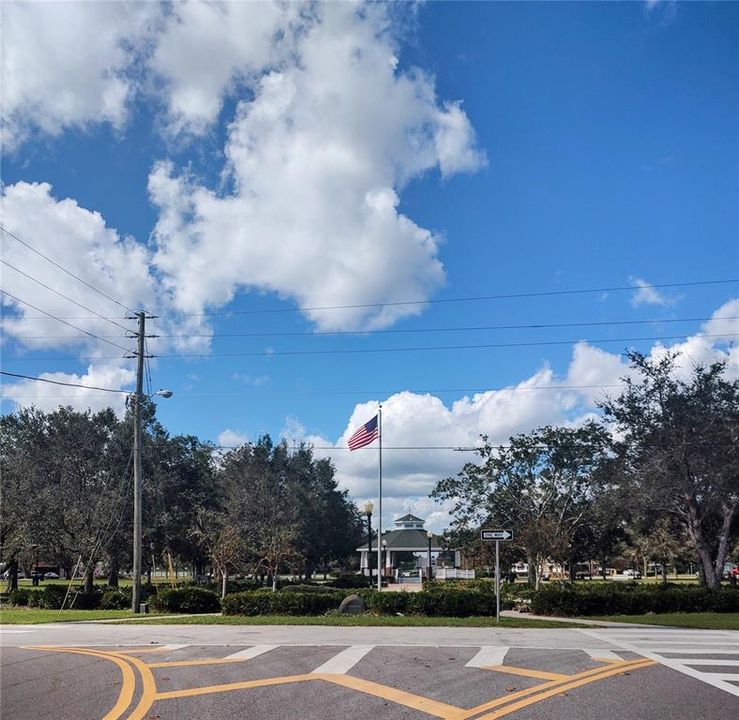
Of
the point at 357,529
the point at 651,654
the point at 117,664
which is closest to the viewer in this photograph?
the point at 117,664

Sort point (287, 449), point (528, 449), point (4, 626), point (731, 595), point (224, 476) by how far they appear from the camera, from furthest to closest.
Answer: point (287, 449) < point (224, 476) < point (528, 449) < point (731, 595) < point (4, 626)

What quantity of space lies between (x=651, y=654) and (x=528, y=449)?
3225cm

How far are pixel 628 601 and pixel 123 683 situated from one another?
17540mm

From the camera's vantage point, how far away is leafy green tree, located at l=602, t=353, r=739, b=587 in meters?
28.4

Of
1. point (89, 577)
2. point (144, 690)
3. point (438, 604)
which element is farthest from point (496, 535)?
point (89, 577)

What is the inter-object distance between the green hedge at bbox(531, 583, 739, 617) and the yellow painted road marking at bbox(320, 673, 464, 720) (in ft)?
46.1

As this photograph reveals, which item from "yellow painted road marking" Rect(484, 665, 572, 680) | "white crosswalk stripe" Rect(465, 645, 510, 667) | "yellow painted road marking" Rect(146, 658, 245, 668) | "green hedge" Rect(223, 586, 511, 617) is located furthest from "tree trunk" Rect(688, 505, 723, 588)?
"yellow painted road marking" Rect(146, 658, 245, 668)

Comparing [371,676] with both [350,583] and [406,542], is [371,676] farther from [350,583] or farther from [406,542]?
[406,542]

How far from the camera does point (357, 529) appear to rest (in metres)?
85.1

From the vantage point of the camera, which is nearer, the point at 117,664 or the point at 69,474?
the point at 117,664

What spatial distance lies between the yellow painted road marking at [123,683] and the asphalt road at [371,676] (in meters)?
0.02

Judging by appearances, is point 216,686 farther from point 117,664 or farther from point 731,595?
point 731,595

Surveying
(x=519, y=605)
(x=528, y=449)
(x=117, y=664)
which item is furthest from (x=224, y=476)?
(x=117, y=664)

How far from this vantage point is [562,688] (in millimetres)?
9883
